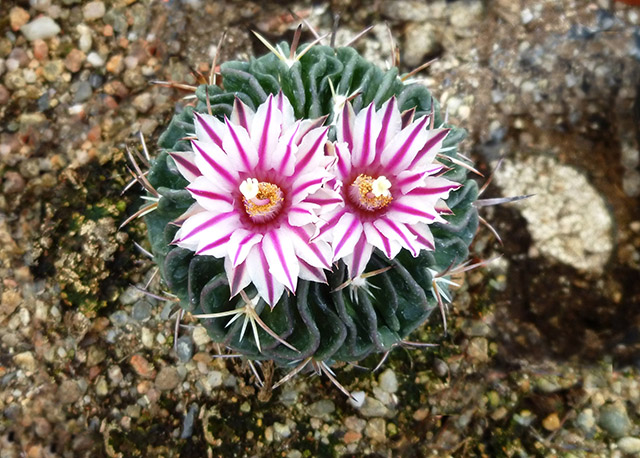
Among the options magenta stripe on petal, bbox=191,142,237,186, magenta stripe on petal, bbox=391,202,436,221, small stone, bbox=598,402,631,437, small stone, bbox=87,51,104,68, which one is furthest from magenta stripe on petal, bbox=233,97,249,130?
small stone, bbox=598,402,631,437

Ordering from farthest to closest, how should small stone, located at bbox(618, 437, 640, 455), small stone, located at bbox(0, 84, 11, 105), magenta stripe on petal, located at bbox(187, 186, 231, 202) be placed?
small stone, located at bbox(0, 84, 11, 105) < small stone, located at bbox(618, 437, 640, 455) < magenta stripe on petal, located at bbox(187, 186, 231, 202)

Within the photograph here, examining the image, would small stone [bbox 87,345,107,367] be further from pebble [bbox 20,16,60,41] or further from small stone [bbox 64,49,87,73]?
pebble [bbox 20,16,60,41]

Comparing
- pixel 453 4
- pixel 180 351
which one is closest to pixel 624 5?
pixel 453 4

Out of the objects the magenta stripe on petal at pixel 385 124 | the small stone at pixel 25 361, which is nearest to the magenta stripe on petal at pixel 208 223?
the magenta stripe on petal at pixel 385 124

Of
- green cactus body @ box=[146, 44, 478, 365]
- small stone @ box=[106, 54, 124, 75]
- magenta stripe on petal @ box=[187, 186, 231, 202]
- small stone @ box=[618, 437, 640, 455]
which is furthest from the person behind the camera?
small stone @ box=[106, 54, 124, 75]

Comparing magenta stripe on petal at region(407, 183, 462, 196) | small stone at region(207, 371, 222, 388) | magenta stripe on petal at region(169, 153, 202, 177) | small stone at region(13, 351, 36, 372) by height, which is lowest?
small stone at region(207, 371, 222, 388)

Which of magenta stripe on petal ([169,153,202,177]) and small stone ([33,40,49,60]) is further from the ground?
magenta stripe on petal ([169,153,202,177])

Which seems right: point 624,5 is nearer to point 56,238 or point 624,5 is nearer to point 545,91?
point 545,91

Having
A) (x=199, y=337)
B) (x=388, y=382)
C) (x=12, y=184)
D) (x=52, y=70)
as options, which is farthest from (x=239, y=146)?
(x=52, y=70)
